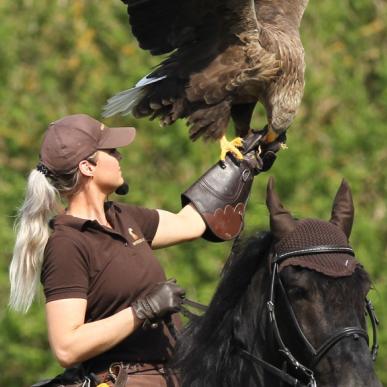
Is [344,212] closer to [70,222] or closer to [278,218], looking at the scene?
[278,218]

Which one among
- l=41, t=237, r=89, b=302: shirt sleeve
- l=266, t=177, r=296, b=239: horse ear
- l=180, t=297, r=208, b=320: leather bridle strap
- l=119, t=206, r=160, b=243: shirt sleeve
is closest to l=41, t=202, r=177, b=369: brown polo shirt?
l=41, t=237, r=89, b=302: shirt sleeve

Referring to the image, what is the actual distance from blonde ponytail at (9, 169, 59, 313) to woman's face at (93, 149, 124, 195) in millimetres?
171

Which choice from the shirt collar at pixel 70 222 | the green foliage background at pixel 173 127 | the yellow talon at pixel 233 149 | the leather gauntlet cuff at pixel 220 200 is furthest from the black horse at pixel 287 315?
the green foliage background at pixel 173 127

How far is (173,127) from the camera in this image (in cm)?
1102

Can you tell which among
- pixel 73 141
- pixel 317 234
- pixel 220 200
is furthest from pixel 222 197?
pixel 317 234

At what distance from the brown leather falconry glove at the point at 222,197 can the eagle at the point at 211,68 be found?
64.3 inches

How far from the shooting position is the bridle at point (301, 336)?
10.2 ft

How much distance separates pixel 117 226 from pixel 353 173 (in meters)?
7.26

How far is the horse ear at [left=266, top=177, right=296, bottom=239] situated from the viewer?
3357 mm

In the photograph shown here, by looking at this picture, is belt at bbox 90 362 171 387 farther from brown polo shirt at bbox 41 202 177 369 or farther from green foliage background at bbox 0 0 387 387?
green foliage background at bbox 0 0 387 387

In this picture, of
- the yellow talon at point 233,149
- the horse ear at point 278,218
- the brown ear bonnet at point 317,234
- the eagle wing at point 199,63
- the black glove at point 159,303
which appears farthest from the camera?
the eagle wing at point 199,63

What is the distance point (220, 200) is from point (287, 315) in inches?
40.1

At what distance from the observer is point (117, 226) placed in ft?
12.7

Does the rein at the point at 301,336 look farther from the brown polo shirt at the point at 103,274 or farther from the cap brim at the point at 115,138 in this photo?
the cap brim at the point at 115,138
